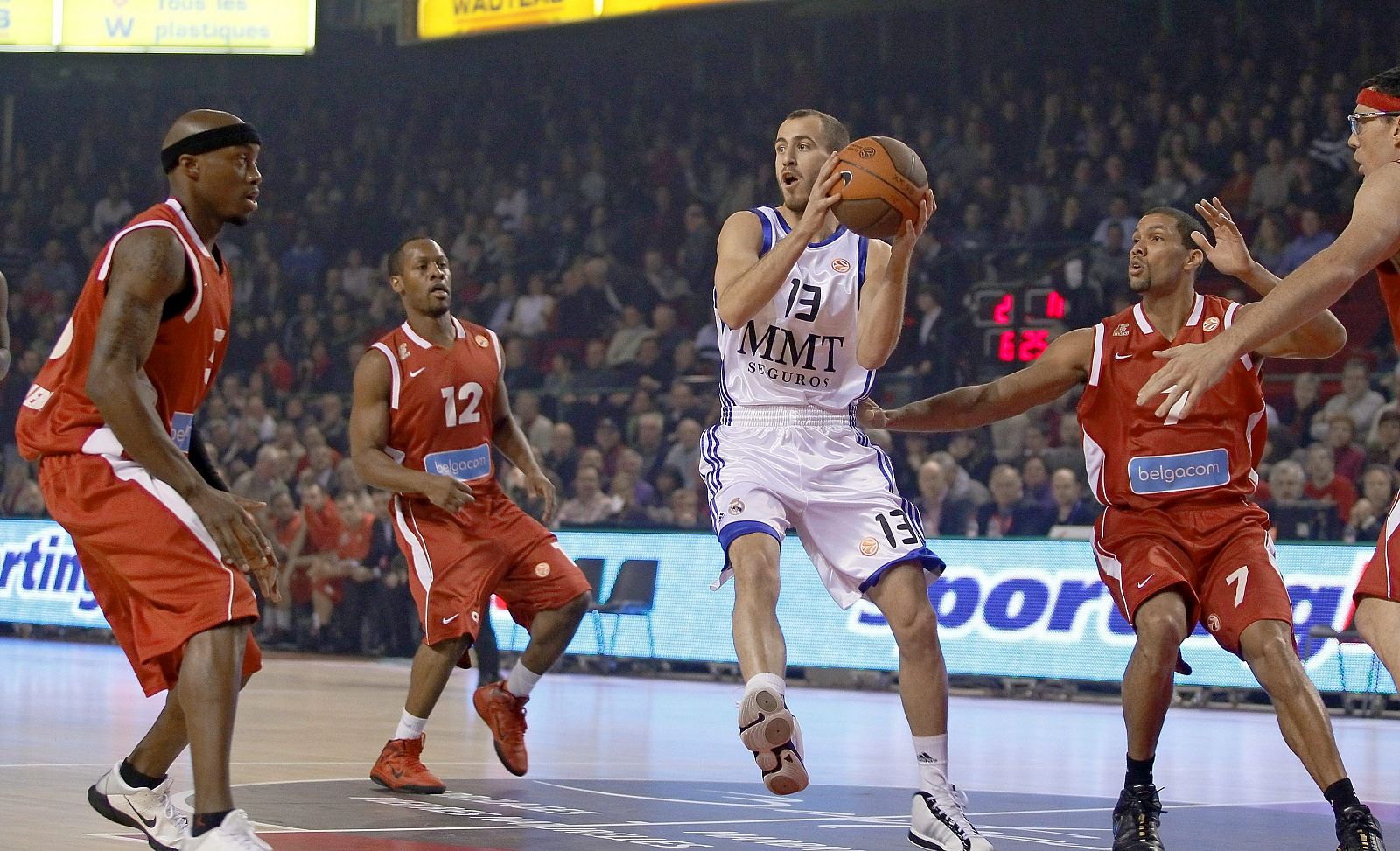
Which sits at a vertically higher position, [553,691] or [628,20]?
[628,20]

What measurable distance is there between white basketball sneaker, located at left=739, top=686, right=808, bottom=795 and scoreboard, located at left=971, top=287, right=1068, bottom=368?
10.5m

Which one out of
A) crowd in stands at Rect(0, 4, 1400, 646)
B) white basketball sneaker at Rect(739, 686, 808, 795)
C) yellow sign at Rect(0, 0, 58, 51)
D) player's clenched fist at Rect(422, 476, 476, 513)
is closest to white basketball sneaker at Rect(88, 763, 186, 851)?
white basketball sneaker at Rect(739, 686, 808, 795)

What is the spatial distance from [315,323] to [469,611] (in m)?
14.6

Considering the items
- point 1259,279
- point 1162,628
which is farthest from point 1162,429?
point 1162,628

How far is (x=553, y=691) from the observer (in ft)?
41.2

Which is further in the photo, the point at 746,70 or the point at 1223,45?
the point at 746,70

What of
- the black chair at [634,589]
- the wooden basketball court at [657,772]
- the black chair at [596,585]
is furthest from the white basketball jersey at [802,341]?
the black chair at [596,585]

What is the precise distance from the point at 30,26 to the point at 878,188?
1859cm

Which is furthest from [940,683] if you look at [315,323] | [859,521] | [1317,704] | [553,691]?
[315,323]

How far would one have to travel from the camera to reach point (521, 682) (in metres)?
7.37

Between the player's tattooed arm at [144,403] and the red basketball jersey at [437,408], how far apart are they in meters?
3.07

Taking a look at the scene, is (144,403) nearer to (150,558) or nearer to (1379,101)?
(150,558)

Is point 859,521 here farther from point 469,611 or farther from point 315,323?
point 315,323

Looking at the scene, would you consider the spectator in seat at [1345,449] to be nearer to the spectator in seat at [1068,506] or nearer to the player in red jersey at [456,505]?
the spectator in seat at [1068,506]
